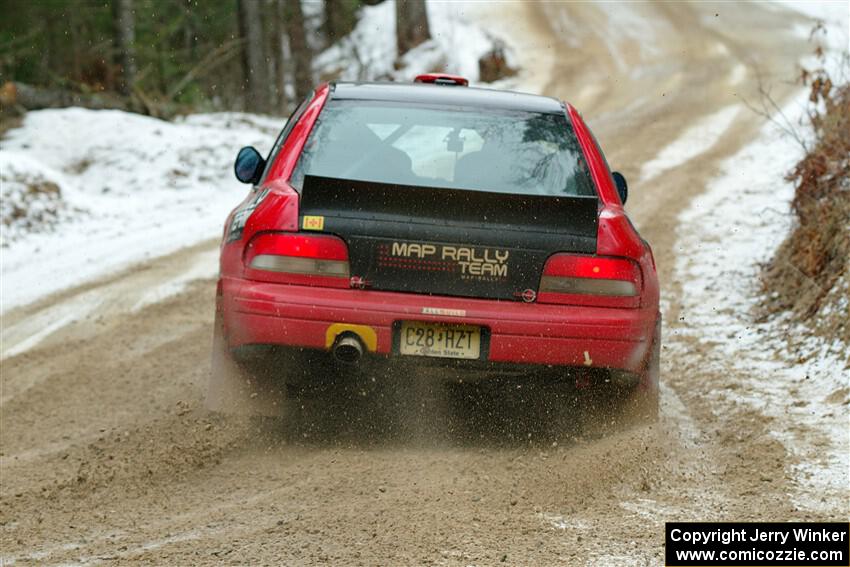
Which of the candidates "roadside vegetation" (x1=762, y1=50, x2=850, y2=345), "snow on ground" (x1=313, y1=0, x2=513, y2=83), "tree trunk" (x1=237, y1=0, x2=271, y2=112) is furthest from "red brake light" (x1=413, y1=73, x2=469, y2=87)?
"snow on ground" (x1=313, y1=0, x2=513, y2=83)

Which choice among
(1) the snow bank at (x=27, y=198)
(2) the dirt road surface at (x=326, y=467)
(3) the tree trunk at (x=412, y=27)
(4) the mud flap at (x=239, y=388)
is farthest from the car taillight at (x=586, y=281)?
(3) the tree trunk at (x=412, y=27)

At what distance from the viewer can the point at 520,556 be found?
3607 millimetres

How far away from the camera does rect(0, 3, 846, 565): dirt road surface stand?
3.79 metres

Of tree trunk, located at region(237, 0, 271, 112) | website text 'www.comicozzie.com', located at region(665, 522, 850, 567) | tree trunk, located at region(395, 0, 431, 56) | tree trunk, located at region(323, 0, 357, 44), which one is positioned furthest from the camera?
tree trunk, located at region(323, 0, 357, 44)

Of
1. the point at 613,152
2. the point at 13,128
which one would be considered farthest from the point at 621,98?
the point at 13,128

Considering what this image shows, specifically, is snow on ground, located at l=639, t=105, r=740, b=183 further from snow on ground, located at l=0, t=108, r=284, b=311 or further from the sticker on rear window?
the sticker on rear window

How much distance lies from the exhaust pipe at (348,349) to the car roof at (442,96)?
4.70ft

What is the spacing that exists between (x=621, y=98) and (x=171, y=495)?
1785 cm

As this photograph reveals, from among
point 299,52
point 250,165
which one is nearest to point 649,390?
point 250,165

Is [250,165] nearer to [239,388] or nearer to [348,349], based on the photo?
[239,388]

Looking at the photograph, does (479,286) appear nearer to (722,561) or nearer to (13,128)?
(722,561)

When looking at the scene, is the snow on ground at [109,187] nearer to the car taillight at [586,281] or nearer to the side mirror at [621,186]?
the side mirror at [621,186]

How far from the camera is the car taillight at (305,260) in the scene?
4.69m

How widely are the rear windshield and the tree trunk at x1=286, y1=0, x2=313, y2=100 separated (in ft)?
66.8
